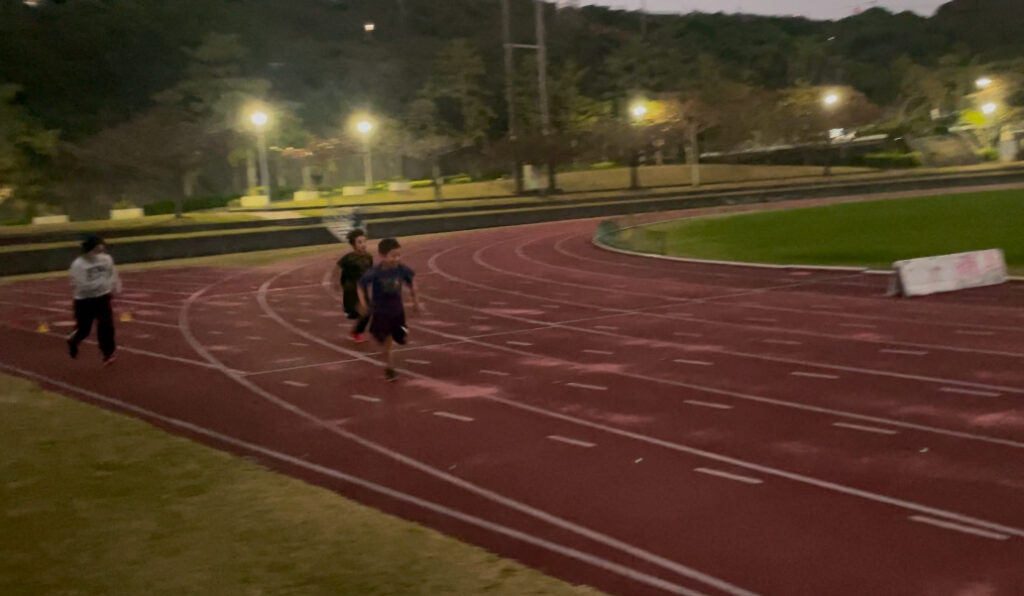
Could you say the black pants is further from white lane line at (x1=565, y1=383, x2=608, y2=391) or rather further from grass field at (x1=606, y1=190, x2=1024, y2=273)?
grass field at (x1=606, y1=190, x2=1024, y2=273)

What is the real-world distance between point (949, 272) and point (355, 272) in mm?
10051

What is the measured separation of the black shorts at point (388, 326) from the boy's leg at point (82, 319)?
14.5 ft

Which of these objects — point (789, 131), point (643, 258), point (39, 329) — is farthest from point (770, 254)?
point (789, 131)

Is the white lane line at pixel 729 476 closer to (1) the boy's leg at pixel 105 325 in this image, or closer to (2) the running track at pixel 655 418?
(2) the running track at pixel 655 418

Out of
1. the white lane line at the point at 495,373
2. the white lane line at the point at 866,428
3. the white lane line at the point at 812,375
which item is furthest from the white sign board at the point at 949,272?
the white lane line at the point at 866,428

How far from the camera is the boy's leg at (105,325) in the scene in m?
13.2

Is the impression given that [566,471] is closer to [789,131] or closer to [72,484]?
[72,484]

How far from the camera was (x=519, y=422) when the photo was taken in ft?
31.5

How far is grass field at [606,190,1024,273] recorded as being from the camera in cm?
2317

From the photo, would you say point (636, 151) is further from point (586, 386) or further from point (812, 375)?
point (586, 386)

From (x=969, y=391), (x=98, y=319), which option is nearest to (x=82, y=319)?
(x=98, y=319)

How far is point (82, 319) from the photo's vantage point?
13.4 metres

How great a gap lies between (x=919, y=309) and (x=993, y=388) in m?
5.59

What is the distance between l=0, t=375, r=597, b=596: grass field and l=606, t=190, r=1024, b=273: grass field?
16362 mm
